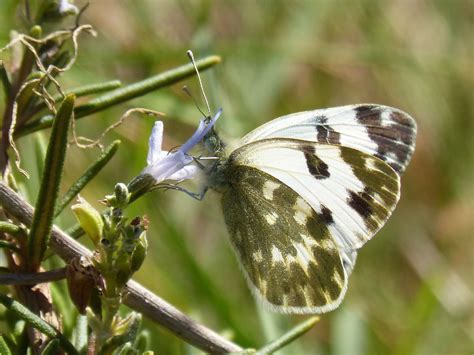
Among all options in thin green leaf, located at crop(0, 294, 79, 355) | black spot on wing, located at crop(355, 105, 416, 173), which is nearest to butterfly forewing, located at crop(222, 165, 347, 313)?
black spot on wing, located at crop(355, 105, 416, 173)

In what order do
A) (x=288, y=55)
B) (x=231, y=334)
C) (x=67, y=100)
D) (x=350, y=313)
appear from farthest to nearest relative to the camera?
(x=288, y=55)
(x=350, y=313)
(x=231, y=334)
(x=67, y=100)

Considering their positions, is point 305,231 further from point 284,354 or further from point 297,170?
point 284,354

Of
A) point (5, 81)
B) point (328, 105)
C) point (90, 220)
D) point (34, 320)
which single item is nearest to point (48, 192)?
point (90, 220)

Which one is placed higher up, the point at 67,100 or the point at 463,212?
the point at 67,100

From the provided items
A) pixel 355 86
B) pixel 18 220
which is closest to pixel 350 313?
pixel 355 86

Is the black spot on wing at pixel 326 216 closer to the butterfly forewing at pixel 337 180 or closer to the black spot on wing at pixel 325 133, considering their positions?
the butterfly forewing at pixel 337 180

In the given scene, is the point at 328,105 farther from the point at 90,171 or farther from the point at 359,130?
the point at 90,171

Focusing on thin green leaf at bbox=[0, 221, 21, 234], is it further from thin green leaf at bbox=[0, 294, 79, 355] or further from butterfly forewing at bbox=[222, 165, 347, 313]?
butterfly forewing at bbox=[222, 165, 347, 313]
